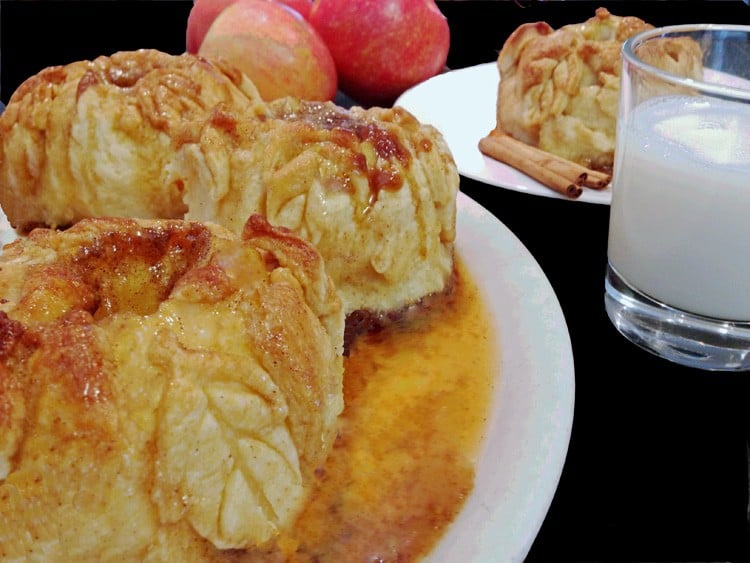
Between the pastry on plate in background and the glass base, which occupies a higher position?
the pastry on plate in background

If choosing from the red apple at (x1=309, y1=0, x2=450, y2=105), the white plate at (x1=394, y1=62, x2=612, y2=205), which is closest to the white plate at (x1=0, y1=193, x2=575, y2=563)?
the white plate at (x1=394, y1=62, x2=612, y2=205)

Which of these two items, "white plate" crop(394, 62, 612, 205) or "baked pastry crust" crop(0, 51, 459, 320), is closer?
"baked pastry crust" crop(0, 51, 459, 320)

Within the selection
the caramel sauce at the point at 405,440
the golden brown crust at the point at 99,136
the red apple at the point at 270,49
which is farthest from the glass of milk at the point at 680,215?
the red apple at the point at 270,49

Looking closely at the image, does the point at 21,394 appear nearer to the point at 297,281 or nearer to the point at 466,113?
the point at 297,281

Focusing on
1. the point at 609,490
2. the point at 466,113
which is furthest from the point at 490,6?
the point at 609,490

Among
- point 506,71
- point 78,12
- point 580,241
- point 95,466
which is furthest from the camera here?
point 78,12

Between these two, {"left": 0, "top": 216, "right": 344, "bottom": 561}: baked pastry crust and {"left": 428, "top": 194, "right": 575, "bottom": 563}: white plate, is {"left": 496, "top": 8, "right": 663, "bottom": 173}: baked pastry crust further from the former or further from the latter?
{"left": 0, "top": 216, "right": 344, "bottom": 561}: baked pastry crust
